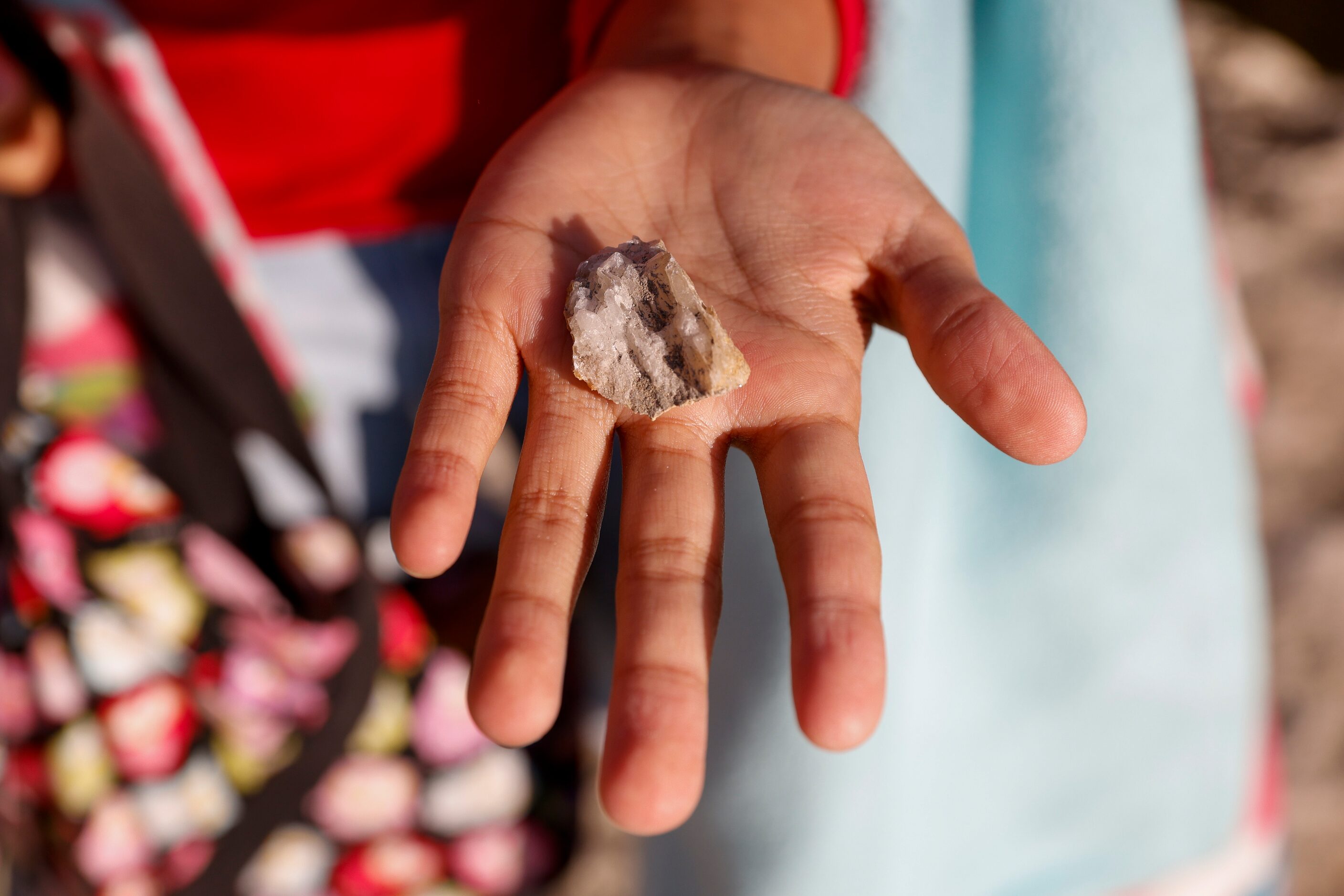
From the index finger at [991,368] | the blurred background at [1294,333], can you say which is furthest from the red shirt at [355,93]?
the blurred background at [1294,333]

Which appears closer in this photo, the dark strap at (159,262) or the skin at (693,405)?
the skin at (693,405)

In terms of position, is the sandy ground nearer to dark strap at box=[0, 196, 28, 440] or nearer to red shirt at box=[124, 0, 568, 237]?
red shirt at box=[124, 0, 568, 237]

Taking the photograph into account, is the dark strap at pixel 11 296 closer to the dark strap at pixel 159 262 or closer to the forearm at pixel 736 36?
the dark strap at pixel 159 262

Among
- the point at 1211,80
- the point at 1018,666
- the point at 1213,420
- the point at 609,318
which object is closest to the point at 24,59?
the point at 609,318

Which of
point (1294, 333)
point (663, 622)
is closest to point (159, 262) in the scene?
point (663, 622)

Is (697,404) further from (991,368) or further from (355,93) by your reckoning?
(355,93)

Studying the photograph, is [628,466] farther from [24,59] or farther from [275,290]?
[24,59]

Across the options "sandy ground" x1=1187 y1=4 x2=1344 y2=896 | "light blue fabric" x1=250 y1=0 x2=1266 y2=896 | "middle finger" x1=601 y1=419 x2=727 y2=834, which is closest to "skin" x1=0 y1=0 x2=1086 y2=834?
"middle finger" x1=601 y1=419 x2=727 y2=834
